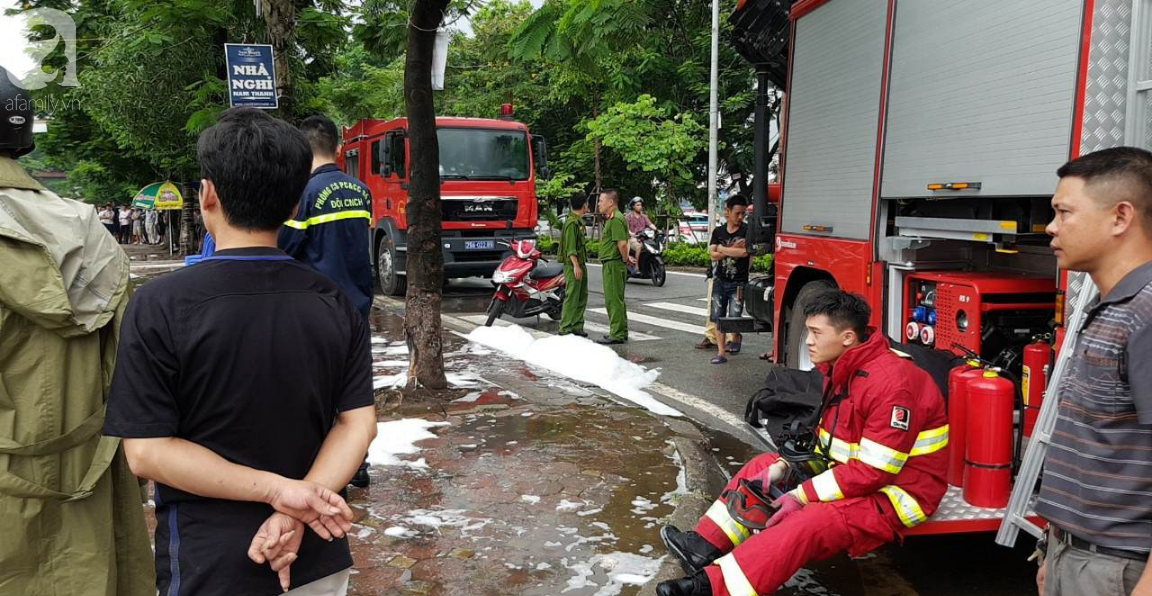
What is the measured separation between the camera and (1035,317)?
15.4ft

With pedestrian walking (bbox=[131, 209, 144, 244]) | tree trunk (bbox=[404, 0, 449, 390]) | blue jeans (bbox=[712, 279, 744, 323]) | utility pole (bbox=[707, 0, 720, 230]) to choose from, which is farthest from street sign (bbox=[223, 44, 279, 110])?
pedestrian walking (bbox=[131, 209, 144, 244])

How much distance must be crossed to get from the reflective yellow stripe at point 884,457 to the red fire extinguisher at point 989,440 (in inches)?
19.4

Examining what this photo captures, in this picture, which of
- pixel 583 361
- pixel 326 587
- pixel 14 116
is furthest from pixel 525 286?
pixel 326 587

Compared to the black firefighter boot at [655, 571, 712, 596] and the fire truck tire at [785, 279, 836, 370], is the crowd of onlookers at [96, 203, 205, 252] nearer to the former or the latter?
the fire truck tire at [785, 279, 836, 370]

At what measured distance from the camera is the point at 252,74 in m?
9.03

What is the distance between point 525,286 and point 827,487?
26.1 ft

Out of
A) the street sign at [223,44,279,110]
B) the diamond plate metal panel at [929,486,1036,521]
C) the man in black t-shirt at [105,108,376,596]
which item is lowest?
the diamond plate metal panel at [929,486,1036,521]

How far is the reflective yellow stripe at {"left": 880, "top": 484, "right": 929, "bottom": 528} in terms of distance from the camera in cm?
372

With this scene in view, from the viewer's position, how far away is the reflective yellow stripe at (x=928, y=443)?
3.75 m

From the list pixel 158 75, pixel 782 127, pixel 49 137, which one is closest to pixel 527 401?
pixel 782 127

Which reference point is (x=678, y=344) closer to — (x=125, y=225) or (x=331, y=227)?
(x=331, y=227)

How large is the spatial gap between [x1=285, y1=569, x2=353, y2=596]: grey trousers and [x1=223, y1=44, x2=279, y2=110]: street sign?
7729mm

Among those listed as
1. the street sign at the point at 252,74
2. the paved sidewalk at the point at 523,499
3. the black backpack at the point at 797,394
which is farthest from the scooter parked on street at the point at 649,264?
the black backpack at the point at 797,394

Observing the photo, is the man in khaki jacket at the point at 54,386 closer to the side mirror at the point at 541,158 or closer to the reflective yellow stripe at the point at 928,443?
the reflective yellow stripe at the point at 928,443
